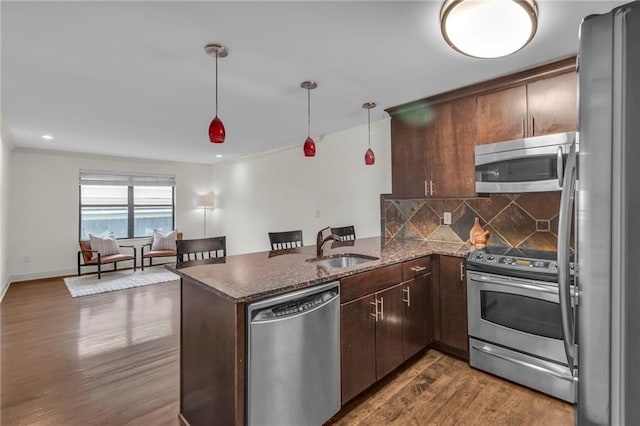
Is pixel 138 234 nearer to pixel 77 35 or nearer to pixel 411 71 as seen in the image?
pixel 77 35

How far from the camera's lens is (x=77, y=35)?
1898mm

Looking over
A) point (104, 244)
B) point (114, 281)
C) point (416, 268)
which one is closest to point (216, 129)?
point (416, 268)

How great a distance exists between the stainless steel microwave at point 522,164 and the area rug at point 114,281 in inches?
183

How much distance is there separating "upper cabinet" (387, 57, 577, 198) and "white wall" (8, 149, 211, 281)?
6.07m

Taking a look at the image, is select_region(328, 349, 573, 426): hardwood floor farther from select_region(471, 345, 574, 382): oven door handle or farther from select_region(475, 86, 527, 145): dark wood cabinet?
select_region(475, 86, 527, 145): dark wood cabinet

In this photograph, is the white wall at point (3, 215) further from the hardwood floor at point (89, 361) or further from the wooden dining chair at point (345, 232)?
the wooden dining chair at point (345, 232)

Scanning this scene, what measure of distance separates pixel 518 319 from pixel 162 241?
21.2 feet

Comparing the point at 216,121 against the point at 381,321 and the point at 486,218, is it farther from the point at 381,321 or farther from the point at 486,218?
the point at 486,218

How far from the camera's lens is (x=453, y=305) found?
256cm

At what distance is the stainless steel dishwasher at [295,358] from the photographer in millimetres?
1418

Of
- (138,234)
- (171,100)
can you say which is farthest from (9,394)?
(138,234)

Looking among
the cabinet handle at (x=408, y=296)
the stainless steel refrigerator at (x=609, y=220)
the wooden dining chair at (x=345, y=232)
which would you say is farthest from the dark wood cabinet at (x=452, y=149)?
the stainless steel refrigerator at (x=609, y=220)
